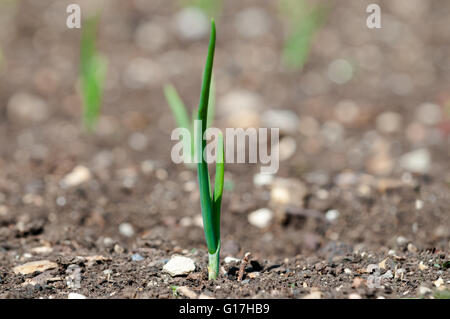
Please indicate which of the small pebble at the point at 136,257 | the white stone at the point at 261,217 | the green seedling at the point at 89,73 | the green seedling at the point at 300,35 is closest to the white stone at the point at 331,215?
the white stone at the point at 261,217

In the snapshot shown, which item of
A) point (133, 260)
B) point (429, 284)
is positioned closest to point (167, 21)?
point (133, 260)

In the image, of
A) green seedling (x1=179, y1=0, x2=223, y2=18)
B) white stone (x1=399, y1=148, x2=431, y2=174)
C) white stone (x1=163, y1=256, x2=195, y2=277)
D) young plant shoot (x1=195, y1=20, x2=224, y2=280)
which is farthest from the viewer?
green seedling (x1=179, y1=0, x2=223, y2=18)

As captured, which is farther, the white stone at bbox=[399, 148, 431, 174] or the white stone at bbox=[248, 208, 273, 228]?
the white stone at bbox=[399, 148, 431, 174]

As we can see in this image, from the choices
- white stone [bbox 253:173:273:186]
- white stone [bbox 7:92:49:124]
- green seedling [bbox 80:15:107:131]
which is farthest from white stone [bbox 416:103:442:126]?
white stone [bbox 7:92:49:124]

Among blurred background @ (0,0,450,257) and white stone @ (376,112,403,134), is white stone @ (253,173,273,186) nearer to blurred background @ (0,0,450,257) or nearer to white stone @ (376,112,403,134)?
blurred background @ (0,0,450,257)

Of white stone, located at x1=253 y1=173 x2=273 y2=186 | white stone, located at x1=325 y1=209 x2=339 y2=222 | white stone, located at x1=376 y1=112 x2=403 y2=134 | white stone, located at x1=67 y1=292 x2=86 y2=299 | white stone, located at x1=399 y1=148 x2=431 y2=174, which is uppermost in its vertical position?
white stone, located at x1=376 y1=112 x2=403 y2=134

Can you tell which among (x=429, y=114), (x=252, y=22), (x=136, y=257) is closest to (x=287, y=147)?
(x=429, y=114)

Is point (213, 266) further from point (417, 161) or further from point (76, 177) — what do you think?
point (417, 161)
